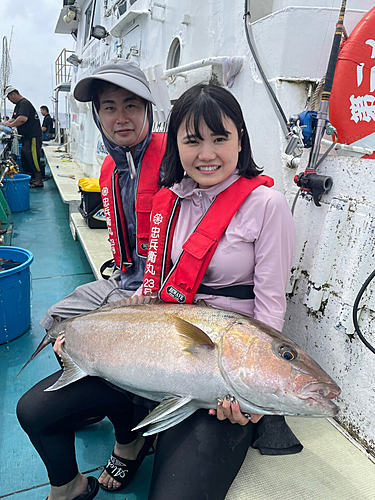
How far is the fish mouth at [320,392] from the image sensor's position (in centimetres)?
115

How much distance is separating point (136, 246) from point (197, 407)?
1.34 metres

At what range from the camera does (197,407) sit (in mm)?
1372

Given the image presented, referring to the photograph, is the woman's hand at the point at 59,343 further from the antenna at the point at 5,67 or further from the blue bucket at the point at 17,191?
the antenna at the point at 5,67

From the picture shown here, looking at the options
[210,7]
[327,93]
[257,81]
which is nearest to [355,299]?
[327,93]

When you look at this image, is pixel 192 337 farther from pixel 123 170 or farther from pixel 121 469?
pixel 123 170

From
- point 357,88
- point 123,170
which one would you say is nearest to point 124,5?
point 123,170

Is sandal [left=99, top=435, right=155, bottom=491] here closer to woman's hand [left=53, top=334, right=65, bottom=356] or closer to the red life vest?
woman's hand [left=53, top=334, right=65, bottom=356]

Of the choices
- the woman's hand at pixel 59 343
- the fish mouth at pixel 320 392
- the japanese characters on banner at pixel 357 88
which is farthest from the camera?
the japanese characters on banner at pixel 357 88

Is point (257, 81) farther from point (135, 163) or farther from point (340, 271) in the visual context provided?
point (340, 271)

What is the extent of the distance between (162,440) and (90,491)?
714 mm

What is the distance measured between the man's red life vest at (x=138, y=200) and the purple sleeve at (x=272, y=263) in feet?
3.17

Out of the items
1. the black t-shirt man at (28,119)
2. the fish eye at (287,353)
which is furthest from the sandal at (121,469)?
the black t-shirt man at (28,119)

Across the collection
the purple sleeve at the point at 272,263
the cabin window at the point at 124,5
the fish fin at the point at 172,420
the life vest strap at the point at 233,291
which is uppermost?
the cabin window at the point at 124,5

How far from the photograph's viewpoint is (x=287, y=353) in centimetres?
123
